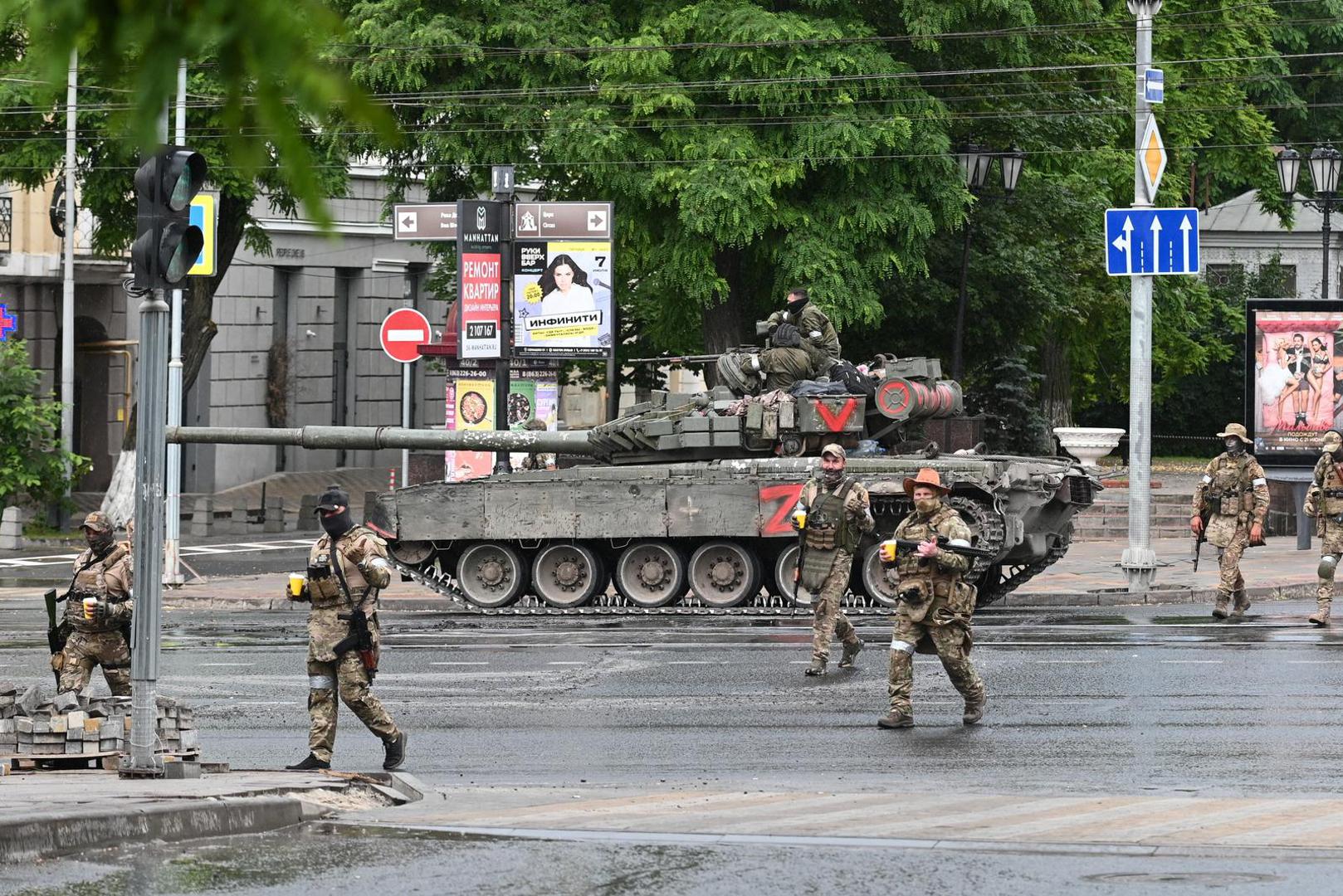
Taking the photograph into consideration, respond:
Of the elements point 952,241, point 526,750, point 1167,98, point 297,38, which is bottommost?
point 526,750

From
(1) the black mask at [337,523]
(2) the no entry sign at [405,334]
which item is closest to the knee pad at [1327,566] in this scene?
(1) the black mask at [337,523]

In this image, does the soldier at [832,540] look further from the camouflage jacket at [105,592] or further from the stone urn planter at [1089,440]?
the stone urn planter at [1089,440]

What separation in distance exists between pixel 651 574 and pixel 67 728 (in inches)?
452

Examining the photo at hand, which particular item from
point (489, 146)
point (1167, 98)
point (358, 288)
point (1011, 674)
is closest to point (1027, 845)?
point (1011, 674)

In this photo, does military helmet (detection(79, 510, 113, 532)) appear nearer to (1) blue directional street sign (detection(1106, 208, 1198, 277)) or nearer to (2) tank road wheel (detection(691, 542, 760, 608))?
(2) tank road wheel (detection(691, 542, 760, 608))

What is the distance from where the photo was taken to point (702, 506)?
21.4 meters

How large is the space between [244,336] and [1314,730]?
33439mm

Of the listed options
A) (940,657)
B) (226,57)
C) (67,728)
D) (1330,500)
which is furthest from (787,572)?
(226,57)

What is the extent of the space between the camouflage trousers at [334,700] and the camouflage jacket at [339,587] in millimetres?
85

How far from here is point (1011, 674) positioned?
1497cm

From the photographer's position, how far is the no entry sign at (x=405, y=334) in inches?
1036

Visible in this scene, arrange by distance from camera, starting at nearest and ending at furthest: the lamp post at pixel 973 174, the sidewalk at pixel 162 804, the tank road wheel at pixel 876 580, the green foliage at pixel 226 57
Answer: the green foliage at pixel 226 57
the sidewalk at pixel 162 804
the tank road wheel at pixel 876 580
the lamp post at pixel 973 174

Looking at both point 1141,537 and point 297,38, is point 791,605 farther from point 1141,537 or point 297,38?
point 297,38

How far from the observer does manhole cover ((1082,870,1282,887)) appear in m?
7.47
